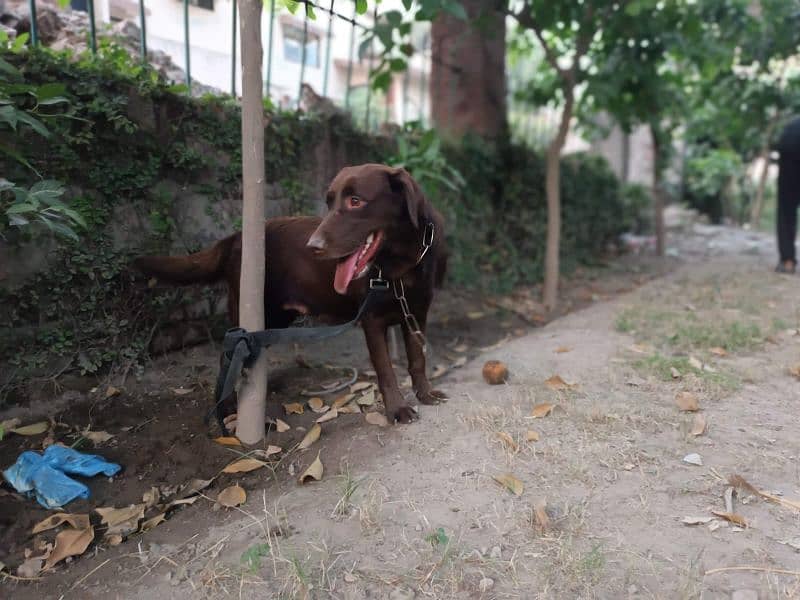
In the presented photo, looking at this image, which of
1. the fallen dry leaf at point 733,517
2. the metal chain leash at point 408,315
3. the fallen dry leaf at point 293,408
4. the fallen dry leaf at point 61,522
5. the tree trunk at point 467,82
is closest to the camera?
the fallen dry leaf at point 733,517

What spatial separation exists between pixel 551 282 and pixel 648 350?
7.68 feet

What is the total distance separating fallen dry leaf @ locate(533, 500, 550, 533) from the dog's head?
A: 1135mm

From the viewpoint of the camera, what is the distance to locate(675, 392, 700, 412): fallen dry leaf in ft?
9.00

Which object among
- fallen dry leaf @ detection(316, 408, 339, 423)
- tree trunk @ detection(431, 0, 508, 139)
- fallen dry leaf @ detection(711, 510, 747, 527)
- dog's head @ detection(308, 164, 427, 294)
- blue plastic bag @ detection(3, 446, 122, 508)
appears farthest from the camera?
tree trunk @ detection(431, 0, 508, 139)

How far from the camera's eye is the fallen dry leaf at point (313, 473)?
2.32 m

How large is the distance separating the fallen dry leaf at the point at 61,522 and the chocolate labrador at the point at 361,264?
1121 mm

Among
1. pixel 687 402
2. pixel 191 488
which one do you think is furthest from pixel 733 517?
pixel 191 488

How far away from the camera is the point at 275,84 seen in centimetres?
483

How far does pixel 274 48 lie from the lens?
15.5 feet

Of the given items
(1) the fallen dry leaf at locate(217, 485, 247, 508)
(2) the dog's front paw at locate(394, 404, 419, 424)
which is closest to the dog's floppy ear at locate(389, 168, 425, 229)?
(2) the dog's front paw at locate(394, 404, 419, 424)

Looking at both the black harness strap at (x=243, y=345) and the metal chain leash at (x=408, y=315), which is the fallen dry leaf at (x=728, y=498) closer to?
the metal chain leash at (x=408, y=315)

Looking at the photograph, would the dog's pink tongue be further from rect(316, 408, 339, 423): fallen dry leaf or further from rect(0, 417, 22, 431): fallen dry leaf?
rect(0, 417, 22, 431): fallen dry leaf

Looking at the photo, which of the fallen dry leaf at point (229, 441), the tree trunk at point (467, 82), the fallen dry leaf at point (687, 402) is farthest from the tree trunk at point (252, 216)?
the tree trunk at point (467, 82)

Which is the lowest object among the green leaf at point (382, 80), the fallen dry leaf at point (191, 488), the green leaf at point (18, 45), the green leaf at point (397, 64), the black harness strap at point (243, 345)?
the fallen dry leaf at point (191, 488)
